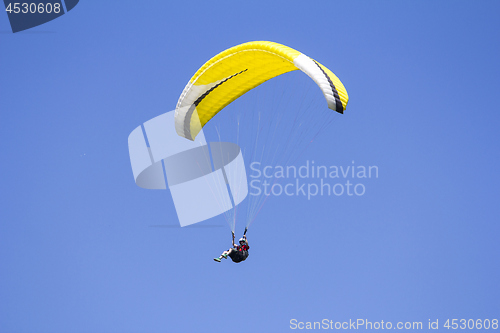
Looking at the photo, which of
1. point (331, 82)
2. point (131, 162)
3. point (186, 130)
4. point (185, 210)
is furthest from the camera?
point (185, 210)

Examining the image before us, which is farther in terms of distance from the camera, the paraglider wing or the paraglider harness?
the paraglider harness

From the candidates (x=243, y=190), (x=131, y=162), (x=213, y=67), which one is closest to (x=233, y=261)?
(x=243, y=190)

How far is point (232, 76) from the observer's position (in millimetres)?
16562

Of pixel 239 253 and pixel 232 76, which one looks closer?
pixel 239 253

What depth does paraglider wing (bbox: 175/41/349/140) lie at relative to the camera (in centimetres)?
1411

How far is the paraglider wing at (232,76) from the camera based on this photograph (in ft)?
46.3

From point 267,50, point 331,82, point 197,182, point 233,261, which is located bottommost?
point 233,261

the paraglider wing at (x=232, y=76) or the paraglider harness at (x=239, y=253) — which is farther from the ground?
the paraglider wing at (x=232, y=76)

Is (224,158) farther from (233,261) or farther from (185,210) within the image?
(233,261)

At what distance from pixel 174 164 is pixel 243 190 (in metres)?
3.76

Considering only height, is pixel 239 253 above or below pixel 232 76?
below

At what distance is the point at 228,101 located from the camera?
17.5 m

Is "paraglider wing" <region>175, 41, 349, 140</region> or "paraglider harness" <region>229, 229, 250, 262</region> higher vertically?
"paraglider wing" <region>175, 41, 349, 140</region>

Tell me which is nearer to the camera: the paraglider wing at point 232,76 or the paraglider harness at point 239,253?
the paraglider wing at point 232,76
